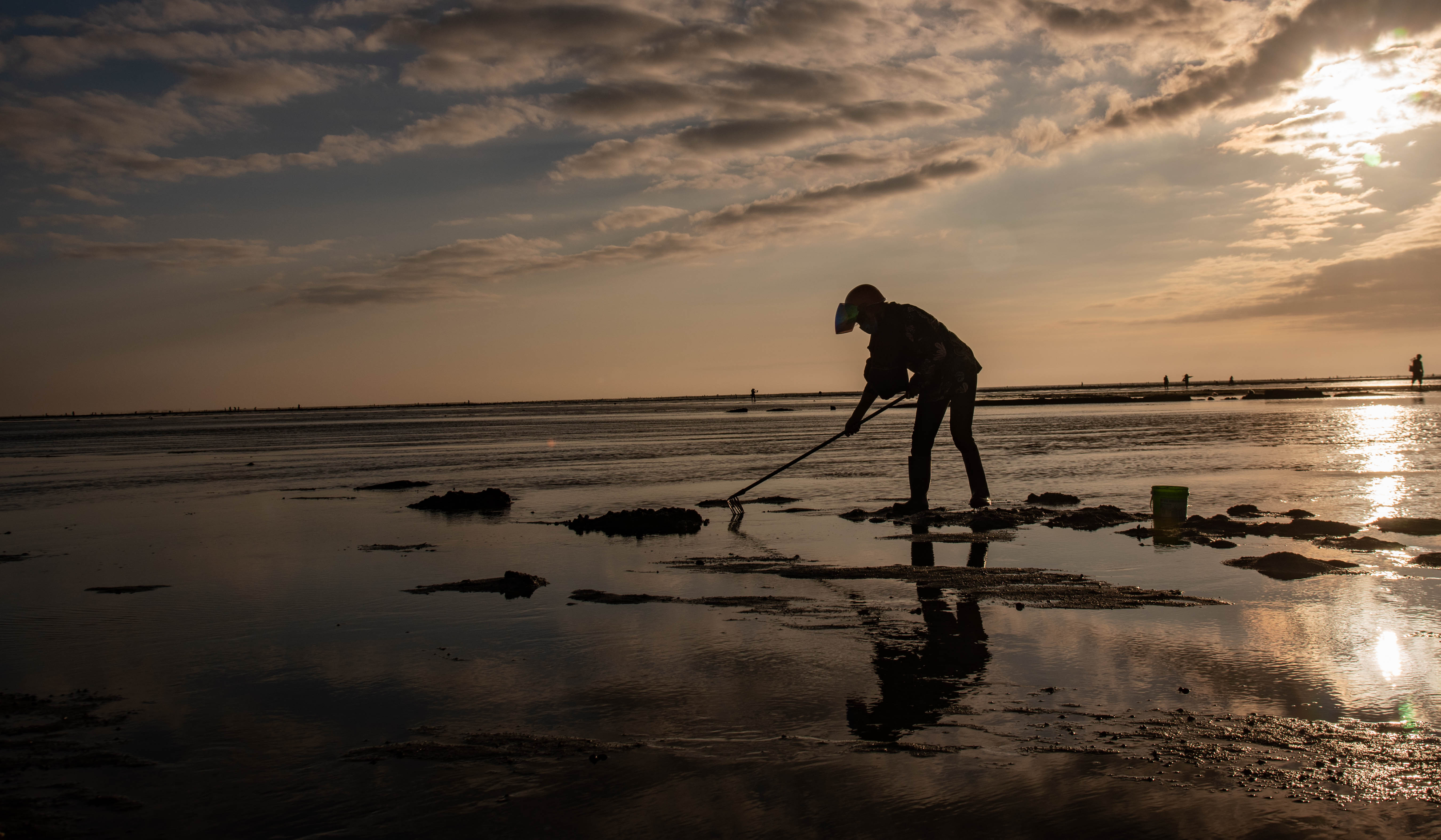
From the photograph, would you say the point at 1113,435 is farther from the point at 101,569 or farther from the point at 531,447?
the point at 101,569

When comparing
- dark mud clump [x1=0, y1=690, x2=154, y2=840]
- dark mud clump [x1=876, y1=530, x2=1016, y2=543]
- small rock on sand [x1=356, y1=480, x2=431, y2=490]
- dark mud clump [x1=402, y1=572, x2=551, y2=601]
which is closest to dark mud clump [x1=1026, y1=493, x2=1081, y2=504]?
dark mud clump [x1=876, y1=530, x2=1016, y2=543]

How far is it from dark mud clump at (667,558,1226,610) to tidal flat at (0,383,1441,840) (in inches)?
1.7

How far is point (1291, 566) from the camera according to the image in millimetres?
6504

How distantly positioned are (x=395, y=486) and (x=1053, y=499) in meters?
11.5

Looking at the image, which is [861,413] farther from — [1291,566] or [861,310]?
[1291,566]

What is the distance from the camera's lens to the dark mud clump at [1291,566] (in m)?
6.35

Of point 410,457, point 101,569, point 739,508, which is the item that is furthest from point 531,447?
point 101,569

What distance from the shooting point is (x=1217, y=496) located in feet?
37.2

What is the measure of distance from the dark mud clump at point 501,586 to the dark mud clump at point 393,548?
2098 mm

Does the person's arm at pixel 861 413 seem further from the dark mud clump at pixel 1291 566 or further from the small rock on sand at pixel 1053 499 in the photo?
the dark mud clump at pixel 1291 566

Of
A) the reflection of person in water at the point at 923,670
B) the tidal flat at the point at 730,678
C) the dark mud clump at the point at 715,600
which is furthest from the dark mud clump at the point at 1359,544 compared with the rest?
the dark mud clump at the point at 715,600

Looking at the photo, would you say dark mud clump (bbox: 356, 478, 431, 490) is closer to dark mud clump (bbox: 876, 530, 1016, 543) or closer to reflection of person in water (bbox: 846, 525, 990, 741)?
dark mud clump (bbox: 876, 530, 1016, 543)

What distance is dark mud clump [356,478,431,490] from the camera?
53.6 feet

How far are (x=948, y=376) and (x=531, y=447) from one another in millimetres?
22484
